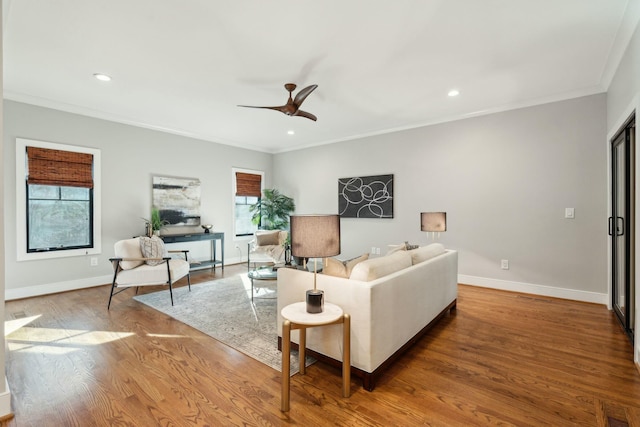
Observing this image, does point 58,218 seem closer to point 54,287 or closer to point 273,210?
point 54,287

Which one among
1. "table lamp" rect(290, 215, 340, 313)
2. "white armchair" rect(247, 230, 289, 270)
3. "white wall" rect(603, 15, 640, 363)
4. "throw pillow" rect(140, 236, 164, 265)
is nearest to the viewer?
"table lamp" rect(290, 215, 340, 313)

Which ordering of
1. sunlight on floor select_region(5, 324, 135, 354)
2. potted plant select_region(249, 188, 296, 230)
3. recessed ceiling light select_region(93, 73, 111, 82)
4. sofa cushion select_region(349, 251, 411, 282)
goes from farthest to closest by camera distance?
potted plant select_region(249, 188, 296, 230)
recessed ceiling light select_region(93, 73, 111, 82)
sunlight on floor select_region(5, 324, 135, 354)
sofa cushion select_region(349, 251, 411, 282)

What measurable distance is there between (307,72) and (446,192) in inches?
115

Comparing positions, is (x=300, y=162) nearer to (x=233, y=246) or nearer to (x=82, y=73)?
(x=233, y=246)

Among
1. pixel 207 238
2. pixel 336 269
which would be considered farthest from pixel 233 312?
pixel 207 238

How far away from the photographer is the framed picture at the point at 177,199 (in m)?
5.25

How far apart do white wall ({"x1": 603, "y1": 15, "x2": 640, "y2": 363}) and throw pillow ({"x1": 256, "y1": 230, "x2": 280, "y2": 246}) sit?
15.3 feet

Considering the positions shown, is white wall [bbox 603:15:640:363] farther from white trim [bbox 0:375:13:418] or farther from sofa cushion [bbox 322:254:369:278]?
white trim [bbox 0:375:13:418]

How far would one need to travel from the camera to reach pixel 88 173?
4.47 m

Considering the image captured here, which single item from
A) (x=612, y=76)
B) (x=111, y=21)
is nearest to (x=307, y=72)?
(x=111, y=21)

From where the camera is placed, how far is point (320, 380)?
6.82 feet

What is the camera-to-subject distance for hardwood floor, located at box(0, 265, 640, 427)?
172 cm

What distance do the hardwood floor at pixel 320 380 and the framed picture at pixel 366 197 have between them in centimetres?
267

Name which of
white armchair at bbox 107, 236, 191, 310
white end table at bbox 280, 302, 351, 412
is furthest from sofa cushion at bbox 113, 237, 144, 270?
white end table at bbox 280, 302, 351, 412
